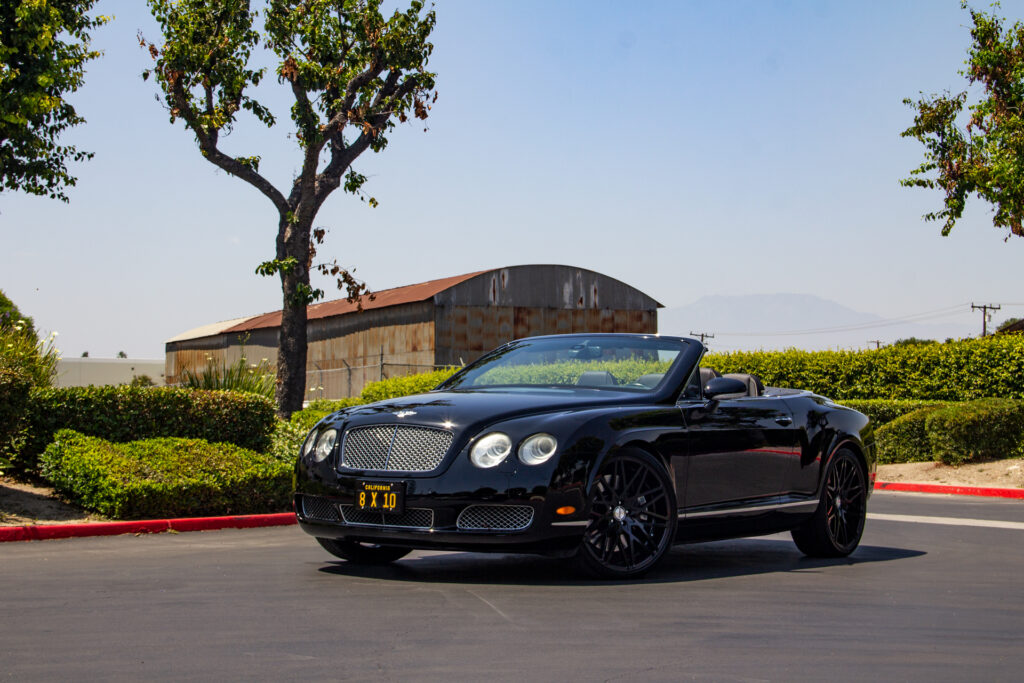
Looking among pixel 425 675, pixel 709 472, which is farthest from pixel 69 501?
pixel 425 675

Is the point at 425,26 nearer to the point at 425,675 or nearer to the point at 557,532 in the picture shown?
the point at 557,532

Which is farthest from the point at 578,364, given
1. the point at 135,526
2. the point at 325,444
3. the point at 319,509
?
the point at 135,526

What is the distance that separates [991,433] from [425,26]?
13.4 metres

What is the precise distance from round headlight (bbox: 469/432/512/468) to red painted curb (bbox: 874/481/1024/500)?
11567 mm

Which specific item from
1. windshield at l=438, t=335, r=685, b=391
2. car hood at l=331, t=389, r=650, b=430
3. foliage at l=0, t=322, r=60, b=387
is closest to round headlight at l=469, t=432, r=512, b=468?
car hood at l=331, t=389, r=650, b=430

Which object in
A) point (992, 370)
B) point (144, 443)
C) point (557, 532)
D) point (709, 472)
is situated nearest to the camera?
point (557, 532)

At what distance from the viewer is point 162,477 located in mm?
11273

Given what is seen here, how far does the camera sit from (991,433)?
19562 millimetres

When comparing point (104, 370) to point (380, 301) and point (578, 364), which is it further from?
point (578, 364)

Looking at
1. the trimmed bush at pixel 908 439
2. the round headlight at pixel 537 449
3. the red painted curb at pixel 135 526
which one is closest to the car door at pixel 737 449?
the round headlight at pixel 537 449

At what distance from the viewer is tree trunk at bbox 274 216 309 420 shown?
23.5m

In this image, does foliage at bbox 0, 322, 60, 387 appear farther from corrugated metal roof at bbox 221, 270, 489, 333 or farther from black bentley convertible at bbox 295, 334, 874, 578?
corrugated metal roof at bbox 221, 270, 489, 333

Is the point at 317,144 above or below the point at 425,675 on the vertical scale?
above

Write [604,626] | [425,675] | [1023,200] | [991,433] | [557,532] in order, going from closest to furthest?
[425,675] < [604,626] < [557,532] < [991,433] < [1023,200]
